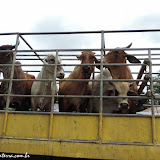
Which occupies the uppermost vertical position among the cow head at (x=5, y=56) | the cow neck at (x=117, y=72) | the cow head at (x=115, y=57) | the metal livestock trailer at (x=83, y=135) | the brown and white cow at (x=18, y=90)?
the cow head at (x=5, y=56)

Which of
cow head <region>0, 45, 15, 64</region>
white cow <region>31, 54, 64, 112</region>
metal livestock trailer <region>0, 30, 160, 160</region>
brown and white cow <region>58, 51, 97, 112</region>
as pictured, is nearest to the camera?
metal livestock trailer <region>0, 30, 160, 160</region>

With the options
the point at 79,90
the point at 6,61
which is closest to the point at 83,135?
the point at 79,90

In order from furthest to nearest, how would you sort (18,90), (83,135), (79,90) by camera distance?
1. (18,90)
2. (79,90)
3. (83,135)

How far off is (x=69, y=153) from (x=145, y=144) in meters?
1.29

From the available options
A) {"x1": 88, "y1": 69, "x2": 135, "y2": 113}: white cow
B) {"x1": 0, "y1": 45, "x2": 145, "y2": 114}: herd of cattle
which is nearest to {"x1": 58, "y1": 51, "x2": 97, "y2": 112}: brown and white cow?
{"x1": 0, "y1": 45, "x2": 145, "y2": 114}: herd of cattle

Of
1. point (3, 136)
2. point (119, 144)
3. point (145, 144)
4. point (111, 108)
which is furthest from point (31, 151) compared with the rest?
point (111, 108)

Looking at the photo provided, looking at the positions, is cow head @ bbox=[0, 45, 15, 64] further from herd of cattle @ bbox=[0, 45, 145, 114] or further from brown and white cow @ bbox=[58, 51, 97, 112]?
brown and white cow @ bbox=[58, 51, 97, 112]

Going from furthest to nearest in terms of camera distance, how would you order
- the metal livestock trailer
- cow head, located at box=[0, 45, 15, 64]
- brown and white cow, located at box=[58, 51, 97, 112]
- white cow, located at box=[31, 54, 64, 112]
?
cow head, located at box=[0, 45, 15, 64] → white cow, located at box=[31, 54, 64, 112] → brown and white cow, located at box=[58, 51, 97, 112] → the metal livestock trailer

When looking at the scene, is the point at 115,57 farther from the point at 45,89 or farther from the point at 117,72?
the point at 45,89

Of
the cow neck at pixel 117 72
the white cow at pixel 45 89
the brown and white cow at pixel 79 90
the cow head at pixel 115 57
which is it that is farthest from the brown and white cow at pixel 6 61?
the cow neck at pixel 117 72

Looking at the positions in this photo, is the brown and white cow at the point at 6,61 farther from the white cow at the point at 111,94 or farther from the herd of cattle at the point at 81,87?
the white cow at the point at 111,94

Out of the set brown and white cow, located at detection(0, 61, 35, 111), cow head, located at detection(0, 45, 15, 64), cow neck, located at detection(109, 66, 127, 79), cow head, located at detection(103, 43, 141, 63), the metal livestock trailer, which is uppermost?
cow head, located at detection(0, 45, 15, 64)

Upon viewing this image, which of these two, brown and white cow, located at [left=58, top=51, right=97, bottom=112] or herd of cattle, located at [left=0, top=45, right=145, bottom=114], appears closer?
herd of cattle, located at [left=0, top=45, right=145, bottom=114]

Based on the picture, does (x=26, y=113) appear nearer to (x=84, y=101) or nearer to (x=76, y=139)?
(x=76, y=139)
